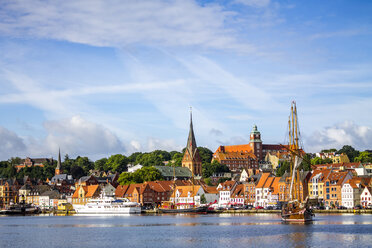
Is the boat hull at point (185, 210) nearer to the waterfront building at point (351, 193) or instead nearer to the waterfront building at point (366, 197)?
the waterfront building at point (351, 193)

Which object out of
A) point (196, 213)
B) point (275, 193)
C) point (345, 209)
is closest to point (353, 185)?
point (345, 209)

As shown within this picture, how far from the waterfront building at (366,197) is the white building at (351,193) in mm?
852

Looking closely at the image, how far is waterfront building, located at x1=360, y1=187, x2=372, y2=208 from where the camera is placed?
11912 cm

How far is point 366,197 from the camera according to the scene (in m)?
120

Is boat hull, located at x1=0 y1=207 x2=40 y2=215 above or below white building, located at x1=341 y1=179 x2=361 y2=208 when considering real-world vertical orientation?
below

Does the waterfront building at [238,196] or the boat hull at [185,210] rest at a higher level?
the waterfront building at [238,196]

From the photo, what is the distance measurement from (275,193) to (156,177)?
146 feet

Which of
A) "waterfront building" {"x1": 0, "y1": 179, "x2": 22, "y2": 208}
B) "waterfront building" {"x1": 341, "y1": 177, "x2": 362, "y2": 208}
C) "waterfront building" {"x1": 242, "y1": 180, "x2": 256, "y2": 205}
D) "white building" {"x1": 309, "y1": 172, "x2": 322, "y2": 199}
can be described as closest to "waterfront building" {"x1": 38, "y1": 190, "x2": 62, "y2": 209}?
"waterfront building" {"x1": 0, "y1": 179, "x2": 22, "y2": 208}

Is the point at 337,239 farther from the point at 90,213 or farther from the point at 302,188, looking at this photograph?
the point at 90,213

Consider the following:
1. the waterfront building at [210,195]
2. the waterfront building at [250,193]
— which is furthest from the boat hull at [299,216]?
the waterfront building at [210,195]

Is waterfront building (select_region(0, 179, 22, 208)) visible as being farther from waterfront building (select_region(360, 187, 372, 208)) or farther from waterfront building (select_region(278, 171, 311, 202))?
waterfront building (select_region(360, 187, 372, 208))

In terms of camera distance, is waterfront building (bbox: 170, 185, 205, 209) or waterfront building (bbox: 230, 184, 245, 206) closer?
waterfront building (bbox: 230, 184, 245, 206)

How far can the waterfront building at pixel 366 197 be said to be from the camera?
119125 millimetres

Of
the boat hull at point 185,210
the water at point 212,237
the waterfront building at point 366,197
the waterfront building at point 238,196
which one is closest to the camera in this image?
the water at point 212,237
